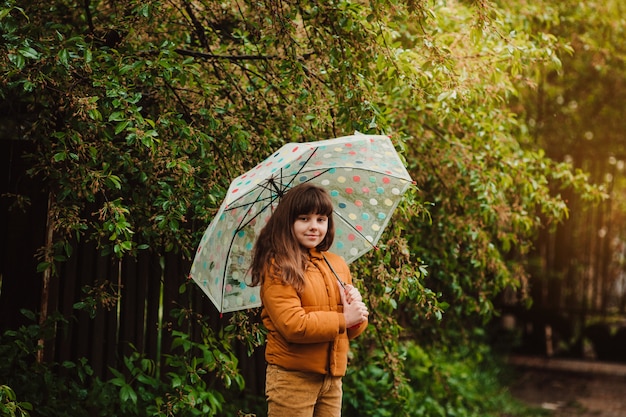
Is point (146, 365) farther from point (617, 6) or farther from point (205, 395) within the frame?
point (617, 6)

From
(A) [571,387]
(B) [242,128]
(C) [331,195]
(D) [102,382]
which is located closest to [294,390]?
(C) [331,195]

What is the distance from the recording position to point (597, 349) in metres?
9.48

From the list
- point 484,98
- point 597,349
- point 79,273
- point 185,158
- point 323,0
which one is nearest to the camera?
point 185,158

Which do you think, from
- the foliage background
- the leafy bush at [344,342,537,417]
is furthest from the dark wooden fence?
the leafy bush at [344,342,537,417]

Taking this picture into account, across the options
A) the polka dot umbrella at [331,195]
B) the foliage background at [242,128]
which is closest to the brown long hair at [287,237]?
the polka dot umbrella at [331,195]

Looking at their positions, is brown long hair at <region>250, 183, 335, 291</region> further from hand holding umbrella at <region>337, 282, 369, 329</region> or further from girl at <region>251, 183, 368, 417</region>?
hand holding umbrella at <region>337, 282, 369, 329</region>

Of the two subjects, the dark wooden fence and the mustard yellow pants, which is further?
the dark wooden fence

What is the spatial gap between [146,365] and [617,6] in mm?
5936

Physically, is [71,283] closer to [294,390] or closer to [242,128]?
[242,128]

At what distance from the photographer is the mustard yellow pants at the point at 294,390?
2.91 m

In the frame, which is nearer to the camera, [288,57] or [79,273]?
[288,57]

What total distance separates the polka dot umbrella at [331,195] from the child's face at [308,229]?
0.24m

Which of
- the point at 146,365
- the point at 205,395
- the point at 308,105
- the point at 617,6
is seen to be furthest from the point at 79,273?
the point at 617,6

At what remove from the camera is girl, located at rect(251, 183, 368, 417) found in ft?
9.31
